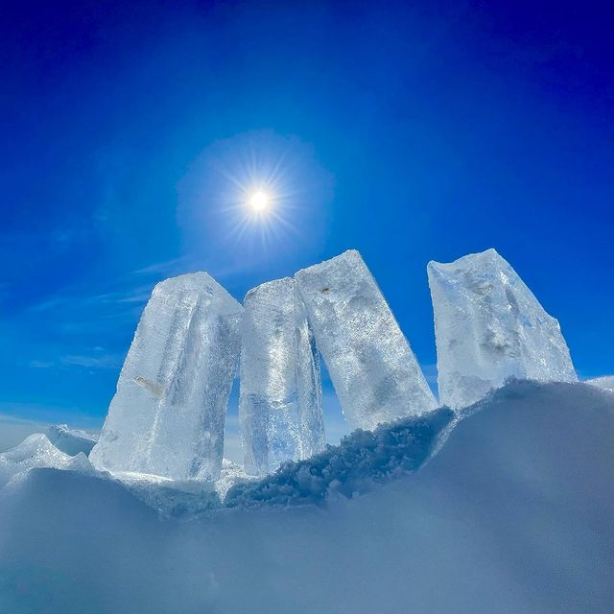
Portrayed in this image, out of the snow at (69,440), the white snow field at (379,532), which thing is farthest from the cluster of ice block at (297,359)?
the white snow field at (379,532)

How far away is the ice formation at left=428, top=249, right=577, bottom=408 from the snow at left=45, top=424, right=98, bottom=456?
3.31 m

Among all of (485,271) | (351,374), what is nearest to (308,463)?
(351,374)

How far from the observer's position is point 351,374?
3.48 meters

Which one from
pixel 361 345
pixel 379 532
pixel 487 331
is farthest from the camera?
pixel 361 345

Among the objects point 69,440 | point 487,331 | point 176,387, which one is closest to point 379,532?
point 487,331

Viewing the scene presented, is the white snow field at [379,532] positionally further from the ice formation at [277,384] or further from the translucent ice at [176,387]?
the ice formation at [277,384]

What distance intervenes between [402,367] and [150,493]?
196cm

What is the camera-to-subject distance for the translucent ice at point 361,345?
3324mm

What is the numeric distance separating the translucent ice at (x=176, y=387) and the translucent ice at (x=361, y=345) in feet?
2.82

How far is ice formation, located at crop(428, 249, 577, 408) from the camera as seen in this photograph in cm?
308

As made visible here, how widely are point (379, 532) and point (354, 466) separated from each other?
27cm

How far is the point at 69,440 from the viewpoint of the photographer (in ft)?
15.3

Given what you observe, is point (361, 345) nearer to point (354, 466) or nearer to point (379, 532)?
Result: point (354, 466)

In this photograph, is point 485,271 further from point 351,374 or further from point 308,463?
point 308,463
